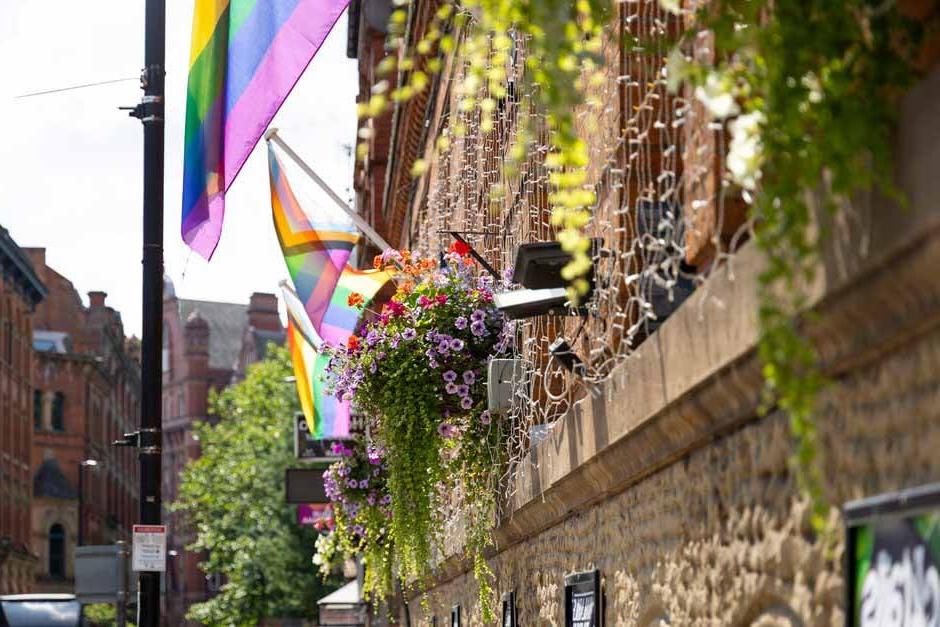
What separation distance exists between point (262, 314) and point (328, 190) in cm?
12535

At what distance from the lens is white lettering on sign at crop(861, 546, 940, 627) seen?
12.9 feet

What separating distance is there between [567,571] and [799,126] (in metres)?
6.13

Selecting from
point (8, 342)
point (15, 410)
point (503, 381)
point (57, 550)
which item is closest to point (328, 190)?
point (503, 381)

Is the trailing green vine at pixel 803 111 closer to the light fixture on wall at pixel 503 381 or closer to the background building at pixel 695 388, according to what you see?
the background building at pixel 695 388

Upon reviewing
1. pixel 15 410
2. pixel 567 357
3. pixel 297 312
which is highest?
pixel 15 410

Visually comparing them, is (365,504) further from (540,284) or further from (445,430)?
(540,284)

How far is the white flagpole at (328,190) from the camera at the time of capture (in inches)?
631

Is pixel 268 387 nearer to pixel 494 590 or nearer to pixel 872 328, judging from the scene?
pixel 494 590

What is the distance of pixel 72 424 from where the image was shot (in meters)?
92.9

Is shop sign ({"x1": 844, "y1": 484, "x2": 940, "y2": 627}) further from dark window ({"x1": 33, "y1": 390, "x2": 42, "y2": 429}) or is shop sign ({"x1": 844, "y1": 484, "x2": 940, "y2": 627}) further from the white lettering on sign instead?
dark window ({"x1": 33, "y1": 390, "x2": 42, "y2": 429})

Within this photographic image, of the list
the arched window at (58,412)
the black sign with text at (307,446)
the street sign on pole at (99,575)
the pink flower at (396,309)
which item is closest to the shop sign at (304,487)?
the black sign with text at (307,446)

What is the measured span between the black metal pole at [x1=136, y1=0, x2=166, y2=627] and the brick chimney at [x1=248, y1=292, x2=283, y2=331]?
124 m

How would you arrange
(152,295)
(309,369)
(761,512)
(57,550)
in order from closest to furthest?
1. (761,512)
2. (152,295)
3. (309,369)
4. (57,550)

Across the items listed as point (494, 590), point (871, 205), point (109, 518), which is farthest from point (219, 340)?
point (871, 205)
